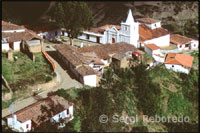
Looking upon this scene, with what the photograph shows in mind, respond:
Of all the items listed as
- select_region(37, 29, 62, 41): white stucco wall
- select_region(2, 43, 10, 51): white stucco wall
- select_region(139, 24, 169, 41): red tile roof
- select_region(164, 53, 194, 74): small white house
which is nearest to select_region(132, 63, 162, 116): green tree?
select_region(164, 53, 194, 74): small white house

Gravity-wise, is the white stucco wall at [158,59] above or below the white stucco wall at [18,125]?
above

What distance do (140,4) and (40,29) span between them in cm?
2537

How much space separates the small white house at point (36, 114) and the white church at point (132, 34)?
1918 centimetres

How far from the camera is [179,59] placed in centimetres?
4531

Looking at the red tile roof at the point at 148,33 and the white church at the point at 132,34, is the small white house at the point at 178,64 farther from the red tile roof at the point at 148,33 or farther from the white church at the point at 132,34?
the red tile roof at the point at 148,33

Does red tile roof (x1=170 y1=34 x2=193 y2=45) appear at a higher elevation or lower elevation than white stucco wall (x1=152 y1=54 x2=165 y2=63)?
higher

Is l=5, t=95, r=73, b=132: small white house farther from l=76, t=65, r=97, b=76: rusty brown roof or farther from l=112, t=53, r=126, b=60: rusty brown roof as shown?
l=112, t=53, r=126, b=60: rusty brown roof

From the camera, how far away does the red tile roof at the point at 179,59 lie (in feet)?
147

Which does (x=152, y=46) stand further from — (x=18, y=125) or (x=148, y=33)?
(x=18, y=125)

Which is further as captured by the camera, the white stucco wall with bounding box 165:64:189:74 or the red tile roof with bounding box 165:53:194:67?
the white stucco wall with bounding box 165:64:189:74

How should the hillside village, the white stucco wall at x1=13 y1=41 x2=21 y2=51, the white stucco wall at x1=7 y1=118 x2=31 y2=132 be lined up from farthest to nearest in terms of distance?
the white stucco wall at x1=13 y1=41 x2=21 y2=51 < the hillside village < the white stucco wall at x1=7 y1=118 x2=31 y2=132

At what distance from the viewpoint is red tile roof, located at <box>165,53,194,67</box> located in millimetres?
44656

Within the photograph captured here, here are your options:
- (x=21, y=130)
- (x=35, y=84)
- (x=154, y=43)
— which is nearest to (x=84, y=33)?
(x=154, y=43)
